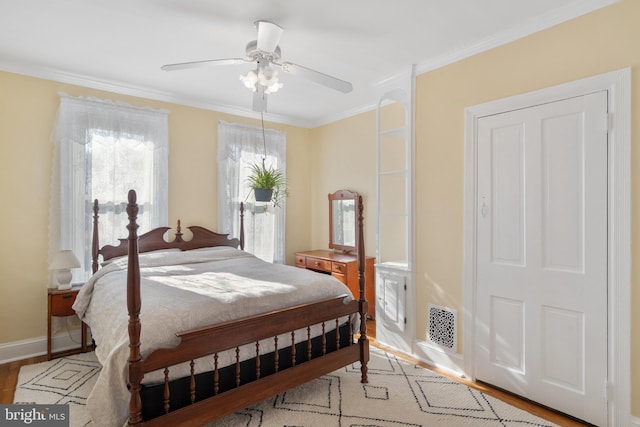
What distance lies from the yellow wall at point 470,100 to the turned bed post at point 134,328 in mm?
2367

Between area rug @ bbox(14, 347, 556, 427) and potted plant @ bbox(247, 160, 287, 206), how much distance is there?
198 cm

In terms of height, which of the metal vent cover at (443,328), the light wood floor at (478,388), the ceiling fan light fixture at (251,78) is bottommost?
the light wood floor at (478,388)

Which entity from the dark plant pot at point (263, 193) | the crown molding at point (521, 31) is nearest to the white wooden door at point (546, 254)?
the crown molding at point (521, 31)

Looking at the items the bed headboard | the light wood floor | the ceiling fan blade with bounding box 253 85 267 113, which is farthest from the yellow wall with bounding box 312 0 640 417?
the bed headboard

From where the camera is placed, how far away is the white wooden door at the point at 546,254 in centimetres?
222

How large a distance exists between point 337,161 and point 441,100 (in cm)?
205

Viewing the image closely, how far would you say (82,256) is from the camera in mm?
3539

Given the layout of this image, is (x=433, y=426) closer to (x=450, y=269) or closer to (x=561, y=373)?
(x=561, y=373)

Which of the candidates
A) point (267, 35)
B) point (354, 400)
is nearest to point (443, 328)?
point (354, 400)

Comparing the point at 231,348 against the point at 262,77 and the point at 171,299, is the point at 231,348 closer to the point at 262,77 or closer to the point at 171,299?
the point at 171,299

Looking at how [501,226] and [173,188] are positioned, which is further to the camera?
[173,188]

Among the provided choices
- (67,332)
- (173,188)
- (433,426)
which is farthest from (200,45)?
(433,426)

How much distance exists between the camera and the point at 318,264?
4.57 m

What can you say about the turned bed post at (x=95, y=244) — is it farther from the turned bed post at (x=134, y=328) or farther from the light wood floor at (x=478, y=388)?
the turned bed post at (x=134, y=328)
